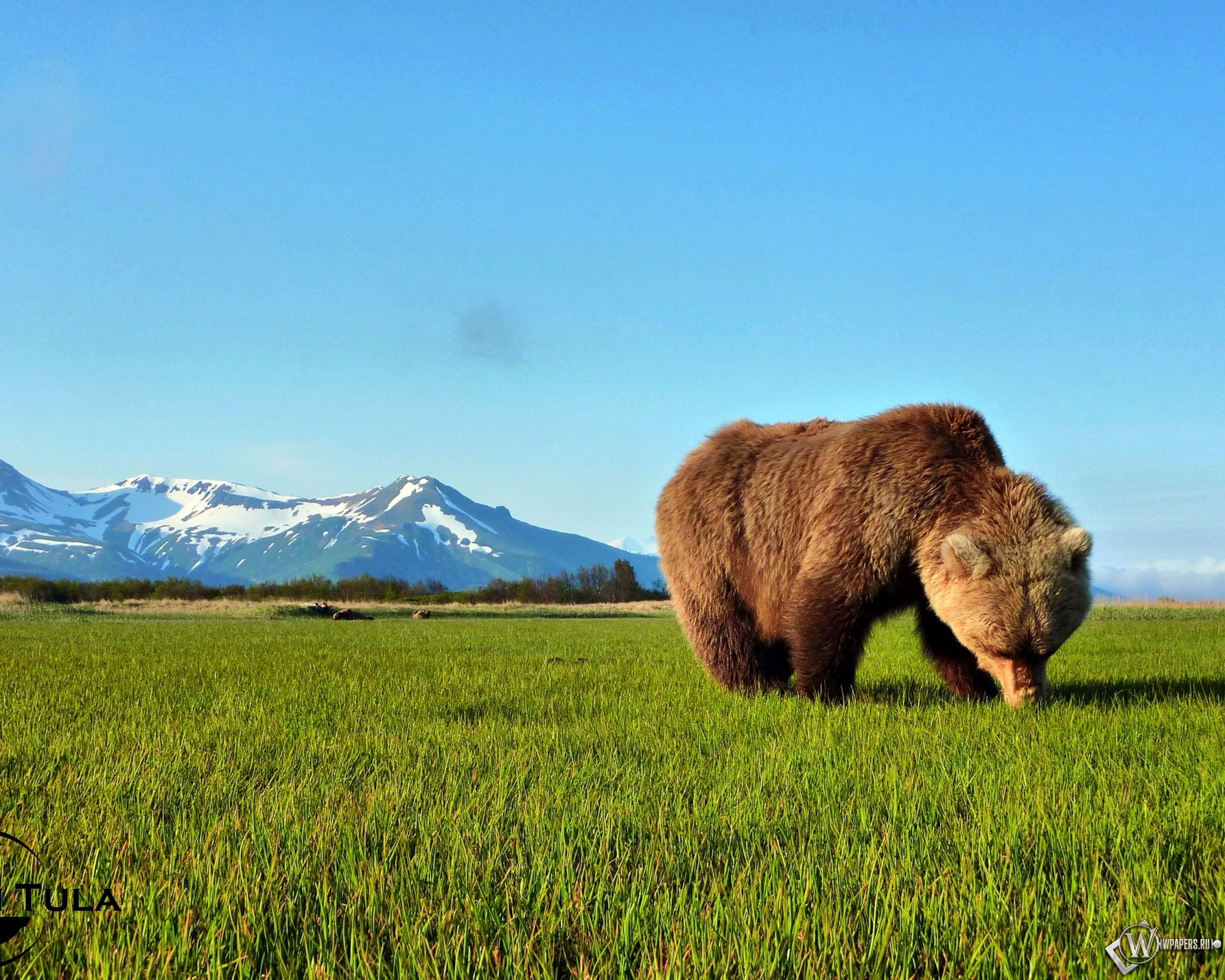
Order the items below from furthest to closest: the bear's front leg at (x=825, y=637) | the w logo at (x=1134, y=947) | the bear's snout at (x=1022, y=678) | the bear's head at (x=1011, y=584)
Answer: the bear's front leg at (x=825, y=637)
the bear's snout at (x=1022, y=678)
the bear's head at (x=1011, y=584)
the w logo at (x=1134, y=947)

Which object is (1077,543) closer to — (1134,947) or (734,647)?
(734,647)

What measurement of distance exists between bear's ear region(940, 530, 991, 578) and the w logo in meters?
4.40

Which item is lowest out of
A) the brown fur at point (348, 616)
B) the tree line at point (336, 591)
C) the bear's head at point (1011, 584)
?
the tree line at point (336, 591)

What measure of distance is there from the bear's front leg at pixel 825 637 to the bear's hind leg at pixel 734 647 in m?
0.77

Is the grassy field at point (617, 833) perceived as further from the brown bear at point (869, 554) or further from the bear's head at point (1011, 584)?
the brown bear at point (869, 554)

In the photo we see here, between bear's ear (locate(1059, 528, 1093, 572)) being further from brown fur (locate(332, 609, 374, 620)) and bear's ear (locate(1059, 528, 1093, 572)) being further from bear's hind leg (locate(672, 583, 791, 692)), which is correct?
brown fur (locate(332, 609, 374, 620))

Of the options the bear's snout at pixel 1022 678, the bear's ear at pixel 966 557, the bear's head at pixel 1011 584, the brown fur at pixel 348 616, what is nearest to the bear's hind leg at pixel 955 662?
the bear's head at pixel 1011 584

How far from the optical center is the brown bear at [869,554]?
6.62m

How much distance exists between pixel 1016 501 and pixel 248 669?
28.5ft

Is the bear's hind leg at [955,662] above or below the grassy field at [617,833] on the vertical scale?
above

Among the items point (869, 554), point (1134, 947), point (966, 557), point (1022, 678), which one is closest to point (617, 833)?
point (1134, 947)

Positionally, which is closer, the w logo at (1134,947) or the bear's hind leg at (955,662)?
the w logo at (1134,947)

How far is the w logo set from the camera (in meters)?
2.20

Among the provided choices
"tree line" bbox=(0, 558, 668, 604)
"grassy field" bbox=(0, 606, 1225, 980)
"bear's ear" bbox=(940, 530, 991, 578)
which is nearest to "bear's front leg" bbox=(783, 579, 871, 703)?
"grassy field" bbox=(0, 606, 1225, 980)
